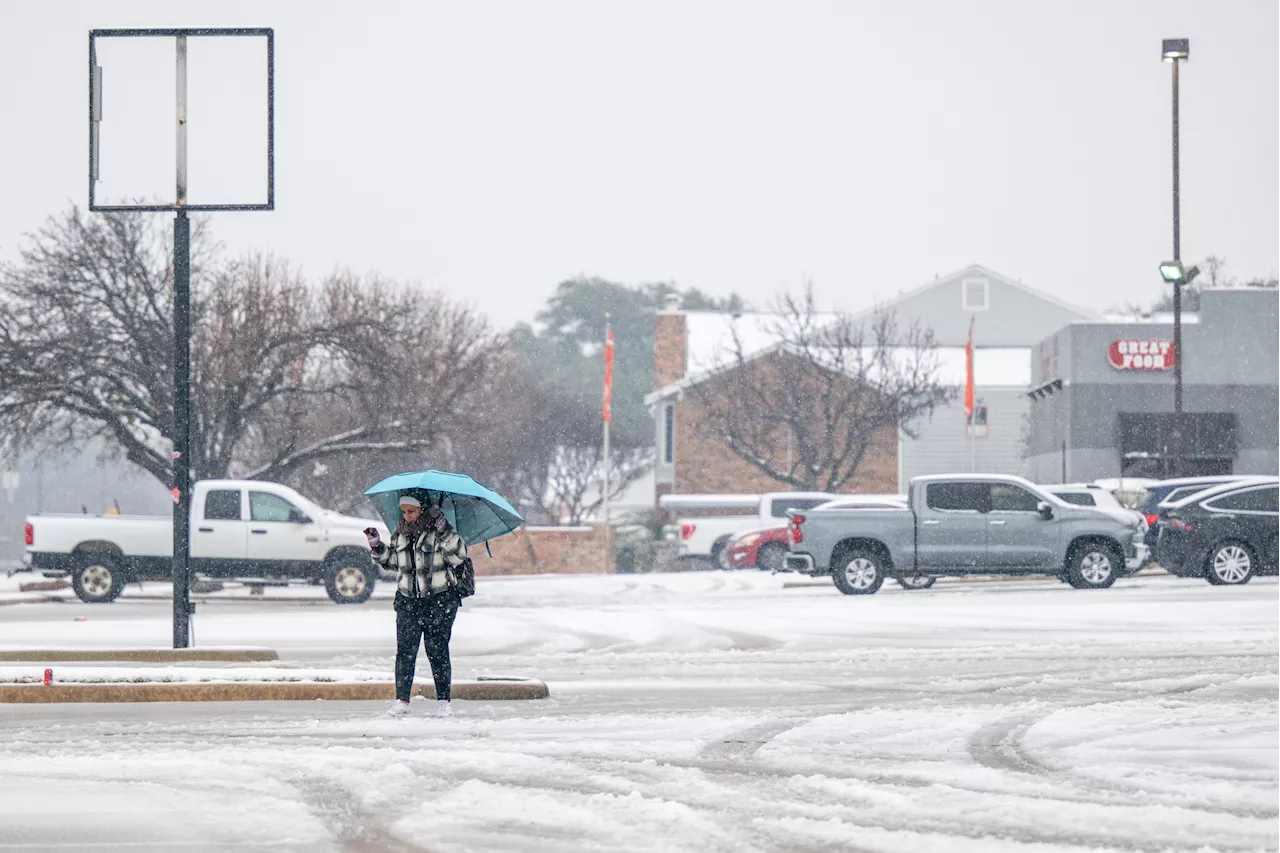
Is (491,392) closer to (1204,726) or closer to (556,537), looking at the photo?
(556,537)

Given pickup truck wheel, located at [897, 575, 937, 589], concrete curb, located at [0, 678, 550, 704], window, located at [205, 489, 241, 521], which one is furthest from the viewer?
pickup truck wheel, located at [897, 575, 937, 589]

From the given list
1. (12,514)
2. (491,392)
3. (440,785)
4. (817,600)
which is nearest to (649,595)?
(817,600)

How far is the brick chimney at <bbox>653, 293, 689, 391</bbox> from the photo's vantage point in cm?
7425

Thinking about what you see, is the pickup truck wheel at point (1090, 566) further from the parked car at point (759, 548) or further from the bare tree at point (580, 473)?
the bare tree at point (580, 473)

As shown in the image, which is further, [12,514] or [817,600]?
[12,514]

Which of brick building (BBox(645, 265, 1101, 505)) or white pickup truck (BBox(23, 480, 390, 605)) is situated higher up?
brick building (BBox(645, 265, 1101, 505))

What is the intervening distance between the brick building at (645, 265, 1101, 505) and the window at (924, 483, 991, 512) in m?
34.3

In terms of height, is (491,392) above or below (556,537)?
above

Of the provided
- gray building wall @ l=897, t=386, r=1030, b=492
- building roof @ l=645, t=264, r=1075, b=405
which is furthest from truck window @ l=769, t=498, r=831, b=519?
gray building wall @ l=897, t=386, r=1030, b=492

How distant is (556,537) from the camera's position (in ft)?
161

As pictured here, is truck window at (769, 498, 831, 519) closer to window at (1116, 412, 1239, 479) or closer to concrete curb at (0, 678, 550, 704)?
window at (1116, 412, 1239, 479)

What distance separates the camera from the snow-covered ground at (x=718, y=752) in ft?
26.4

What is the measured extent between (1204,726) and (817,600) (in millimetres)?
15651

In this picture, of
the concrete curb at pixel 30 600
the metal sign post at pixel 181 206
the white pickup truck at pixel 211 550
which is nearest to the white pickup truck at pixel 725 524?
the white pickup truck at pixel 211 550
